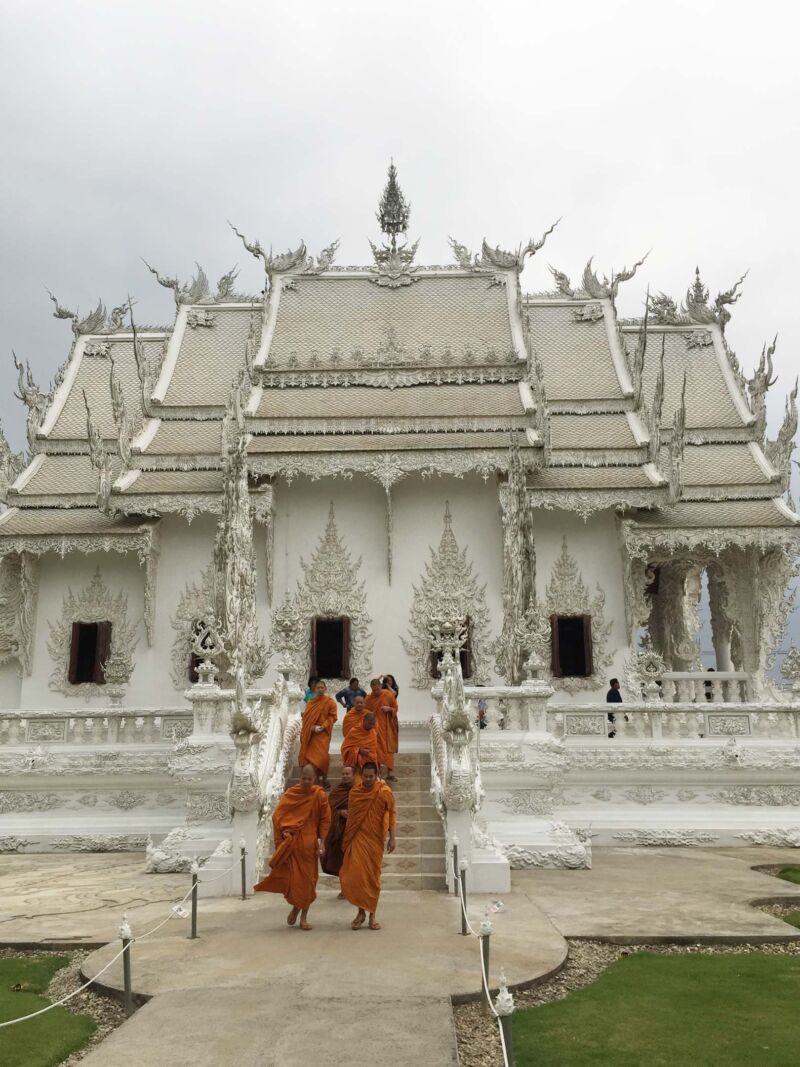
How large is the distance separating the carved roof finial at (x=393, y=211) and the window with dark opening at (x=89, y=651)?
669 inches

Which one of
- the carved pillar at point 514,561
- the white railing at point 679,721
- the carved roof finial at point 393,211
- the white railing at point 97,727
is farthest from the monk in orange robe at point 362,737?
the carved roof finial at point 393,211

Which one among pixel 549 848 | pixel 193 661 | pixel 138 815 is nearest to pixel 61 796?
pixel 138 815

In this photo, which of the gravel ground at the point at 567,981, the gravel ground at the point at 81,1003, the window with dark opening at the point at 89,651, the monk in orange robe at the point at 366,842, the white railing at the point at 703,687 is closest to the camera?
the gravel ground at the point at 567,981

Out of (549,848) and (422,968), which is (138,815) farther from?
(422,968)

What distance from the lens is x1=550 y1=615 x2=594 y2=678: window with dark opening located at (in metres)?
14.0

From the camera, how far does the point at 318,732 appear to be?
26.4 feet

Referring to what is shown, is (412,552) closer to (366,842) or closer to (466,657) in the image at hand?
(466,657)

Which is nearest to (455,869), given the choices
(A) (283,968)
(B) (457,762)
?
(B) (457,762)

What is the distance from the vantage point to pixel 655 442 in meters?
14.6

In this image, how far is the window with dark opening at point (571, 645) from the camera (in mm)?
13984

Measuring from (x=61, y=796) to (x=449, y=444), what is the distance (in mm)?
7251

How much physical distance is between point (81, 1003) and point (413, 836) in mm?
4024

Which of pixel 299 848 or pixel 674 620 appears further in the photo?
pixel 674 620

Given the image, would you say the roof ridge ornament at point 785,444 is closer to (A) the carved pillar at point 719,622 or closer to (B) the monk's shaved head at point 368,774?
(A) the carved pillar at point 719,622
